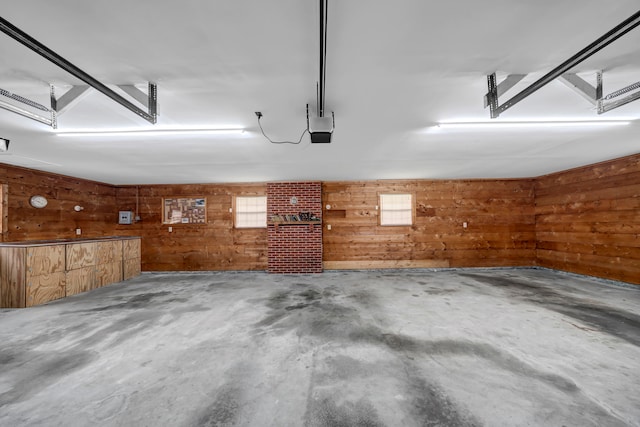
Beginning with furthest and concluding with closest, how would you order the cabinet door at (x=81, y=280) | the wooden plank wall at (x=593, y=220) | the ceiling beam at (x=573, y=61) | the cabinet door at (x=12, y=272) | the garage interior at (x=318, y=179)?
the wooden plank wall at (x=593, y=220), the cabinet door at (x=81, y=280), the cabinet door at (x=12, y=272), the garage interior at (x=318, y=179), the ceiling beam at (x=573, y=61)

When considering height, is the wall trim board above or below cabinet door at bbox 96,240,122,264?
below

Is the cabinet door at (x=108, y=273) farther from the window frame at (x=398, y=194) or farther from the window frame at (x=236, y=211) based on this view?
the window frame at (x=398, y=194)

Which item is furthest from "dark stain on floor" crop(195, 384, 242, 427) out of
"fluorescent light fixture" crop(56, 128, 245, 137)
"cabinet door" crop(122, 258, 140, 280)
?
"cabinet door" crop(122, 258, 140, 280)

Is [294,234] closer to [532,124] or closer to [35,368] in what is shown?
[35,368]

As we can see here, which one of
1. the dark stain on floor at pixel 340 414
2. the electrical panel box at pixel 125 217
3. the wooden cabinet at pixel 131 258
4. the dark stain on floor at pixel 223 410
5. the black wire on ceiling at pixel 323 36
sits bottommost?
the dark stain on floor at pixel 223 410

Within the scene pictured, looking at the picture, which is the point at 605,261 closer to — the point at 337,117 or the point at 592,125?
the point at 592,125

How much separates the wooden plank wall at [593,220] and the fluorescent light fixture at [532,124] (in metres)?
3.18

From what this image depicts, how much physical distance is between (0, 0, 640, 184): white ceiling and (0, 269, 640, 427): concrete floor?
267 cm

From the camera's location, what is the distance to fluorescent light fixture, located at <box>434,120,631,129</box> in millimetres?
3137

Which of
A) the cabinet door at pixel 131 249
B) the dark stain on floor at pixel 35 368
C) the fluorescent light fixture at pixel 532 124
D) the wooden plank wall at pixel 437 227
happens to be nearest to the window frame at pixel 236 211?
the wooden plank wall at pixel 437 227

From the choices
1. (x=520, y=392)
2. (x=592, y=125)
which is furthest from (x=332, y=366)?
(x=592, y=125)

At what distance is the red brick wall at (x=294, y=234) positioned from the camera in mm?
7098

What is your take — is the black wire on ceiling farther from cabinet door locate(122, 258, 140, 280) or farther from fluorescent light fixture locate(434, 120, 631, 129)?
cabinet door locate(122, 258, 140, 280)

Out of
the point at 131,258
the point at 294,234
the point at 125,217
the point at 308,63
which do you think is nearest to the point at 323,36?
the point at 308,63
